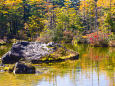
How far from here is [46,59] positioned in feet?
63.4

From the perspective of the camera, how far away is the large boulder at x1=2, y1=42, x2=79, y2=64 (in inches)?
758

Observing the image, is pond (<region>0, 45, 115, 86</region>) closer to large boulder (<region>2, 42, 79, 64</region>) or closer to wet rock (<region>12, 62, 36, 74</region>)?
wet rock (<region>12, 62, 36, 74</region>)

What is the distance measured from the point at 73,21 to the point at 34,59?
39654mm

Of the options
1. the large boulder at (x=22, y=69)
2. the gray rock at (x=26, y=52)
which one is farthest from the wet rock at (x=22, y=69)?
the gray rock at (x=26, y=52)

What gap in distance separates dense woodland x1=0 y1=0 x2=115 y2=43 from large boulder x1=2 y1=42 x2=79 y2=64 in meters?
27.3

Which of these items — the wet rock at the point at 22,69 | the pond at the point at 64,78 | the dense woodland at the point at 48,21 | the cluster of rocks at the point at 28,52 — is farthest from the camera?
the dense woodland at the point at 48,21

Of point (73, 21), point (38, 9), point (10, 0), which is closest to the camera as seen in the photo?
point (73, 21)

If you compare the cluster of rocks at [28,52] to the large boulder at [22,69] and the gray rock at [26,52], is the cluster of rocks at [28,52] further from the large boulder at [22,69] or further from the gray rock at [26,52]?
the large boulder at [22,69]

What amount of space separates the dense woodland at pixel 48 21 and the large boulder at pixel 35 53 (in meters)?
27.3

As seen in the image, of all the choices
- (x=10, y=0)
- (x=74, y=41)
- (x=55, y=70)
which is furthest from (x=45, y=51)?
(x=10, y=0)

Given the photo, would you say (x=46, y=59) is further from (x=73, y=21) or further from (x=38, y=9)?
(x=38, y=9)

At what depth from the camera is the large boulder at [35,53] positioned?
63.2ft

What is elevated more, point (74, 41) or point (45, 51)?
point (45, 51)

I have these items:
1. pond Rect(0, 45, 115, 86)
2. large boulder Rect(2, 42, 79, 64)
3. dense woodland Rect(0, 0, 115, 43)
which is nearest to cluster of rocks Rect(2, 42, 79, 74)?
large boulder Rect(2, 42, 79, 64)
